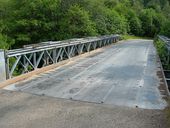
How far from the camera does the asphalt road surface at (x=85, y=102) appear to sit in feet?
18.9

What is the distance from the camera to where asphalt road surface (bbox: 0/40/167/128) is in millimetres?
5773

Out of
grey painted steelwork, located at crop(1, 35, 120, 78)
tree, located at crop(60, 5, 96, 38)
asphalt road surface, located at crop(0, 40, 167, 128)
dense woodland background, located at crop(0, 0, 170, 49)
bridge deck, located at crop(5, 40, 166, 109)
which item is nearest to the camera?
asphalt road surface, located at crop(0, 40, 167, 128)

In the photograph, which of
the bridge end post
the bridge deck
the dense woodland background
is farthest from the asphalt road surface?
the dense woodland background

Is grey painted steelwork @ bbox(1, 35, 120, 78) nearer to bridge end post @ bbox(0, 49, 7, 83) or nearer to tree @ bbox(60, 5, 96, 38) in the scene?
bridge end post @ bbox(0, 49, 7, 83)

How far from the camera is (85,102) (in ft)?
23.2

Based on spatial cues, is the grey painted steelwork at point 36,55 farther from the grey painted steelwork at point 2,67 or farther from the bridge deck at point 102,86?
the bridge deck at point 102,86

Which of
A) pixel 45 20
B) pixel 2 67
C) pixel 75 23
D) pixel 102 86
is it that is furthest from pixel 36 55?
pixel 45 20

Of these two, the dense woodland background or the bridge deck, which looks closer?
the bridge deck

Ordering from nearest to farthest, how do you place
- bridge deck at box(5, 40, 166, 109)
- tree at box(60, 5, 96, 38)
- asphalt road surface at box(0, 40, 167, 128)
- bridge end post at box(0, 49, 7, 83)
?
asphalt road surface at box(0, 40, 167, 128) < bridge deck at box(5, 40, 166, 109) < bridge end post at box(0, 49, 7, 83) < tree at box(60, 5, 96, 38)

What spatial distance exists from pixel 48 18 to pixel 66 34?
300cm

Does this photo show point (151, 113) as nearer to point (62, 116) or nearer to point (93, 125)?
point (93, 125)

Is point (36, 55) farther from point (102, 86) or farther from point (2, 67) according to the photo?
point (102, 86)

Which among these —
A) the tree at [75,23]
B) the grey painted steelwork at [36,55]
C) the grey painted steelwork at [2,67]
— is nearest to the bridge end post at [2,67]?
the grey painted steelwork at [2,67]

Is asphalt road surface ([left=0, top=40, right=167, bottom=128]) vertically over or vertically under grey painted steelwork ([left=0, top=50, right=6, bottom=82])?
under
